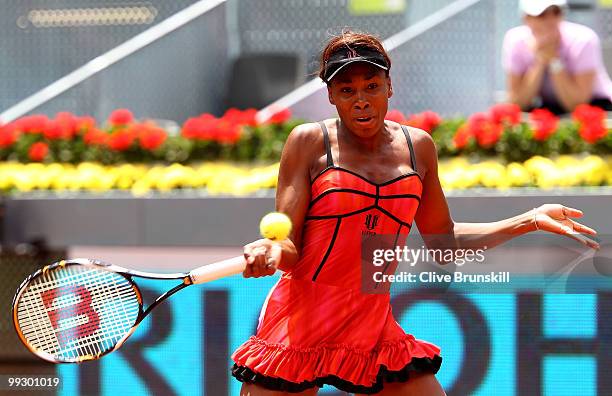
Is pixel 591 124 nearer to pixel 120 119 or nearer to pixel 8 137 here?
pixel 120 119

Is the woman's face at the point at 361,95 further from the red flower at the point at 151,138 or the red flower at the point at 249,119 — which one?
the red flower at the point at 151,138

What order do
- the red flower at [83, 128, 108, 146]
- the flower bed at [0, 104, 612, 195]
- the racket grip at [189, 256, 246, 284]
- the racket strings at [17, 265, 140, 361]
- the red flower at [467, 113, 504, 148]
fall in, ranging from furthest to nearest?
the red flower at [83, 128, 108, 146] → the red flower at [467, 113, 504, 148] → the flower bed at [0, 104, 612, 195] → the racket strings at [17, 265, 140, 361] → the racket grip at [189, 256, 246, 284]

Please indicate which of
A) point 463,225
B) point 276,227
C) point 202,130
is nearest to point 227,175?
point 202,130

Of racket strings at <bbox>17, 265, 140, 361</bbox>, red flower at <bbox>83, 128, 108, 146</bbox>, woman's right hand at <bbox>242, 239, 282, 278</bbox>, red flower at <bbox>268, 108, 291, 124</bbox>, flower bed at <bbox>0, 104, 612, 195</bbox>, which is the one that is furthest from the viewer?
red flower at <bbox>83, 128, 108, 146</bbox>

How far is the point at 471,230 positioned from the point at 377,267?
15.3 inches

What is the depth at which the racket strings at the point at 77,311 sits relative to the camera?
336cm

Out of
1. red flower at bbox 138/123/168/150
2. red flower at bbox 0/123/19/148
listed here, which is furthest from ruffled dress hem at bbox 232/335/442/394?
red flower at bbox 0/123/19/148

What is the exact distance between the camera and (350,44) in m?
3.05

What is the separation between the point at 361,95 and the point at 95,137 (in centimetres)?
374

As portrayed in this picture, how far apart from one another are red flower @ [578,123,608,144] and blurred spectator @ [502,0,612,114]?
0.59 metres

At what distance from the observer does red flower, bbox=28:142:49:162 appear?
21.6 feet

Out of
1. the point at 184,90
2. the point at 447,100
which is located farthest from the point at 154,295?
the point at 184,90

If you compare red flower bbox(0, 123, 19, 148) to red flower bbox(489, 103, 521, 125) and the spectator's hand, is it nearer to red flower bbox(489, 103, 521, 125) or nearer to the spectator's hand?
red flower bbox(489, 103, 521, 125)

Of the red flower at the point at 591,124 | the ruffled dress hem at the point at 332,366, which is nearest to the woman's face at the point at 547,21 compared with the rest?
the red flower at the point at 591,124
